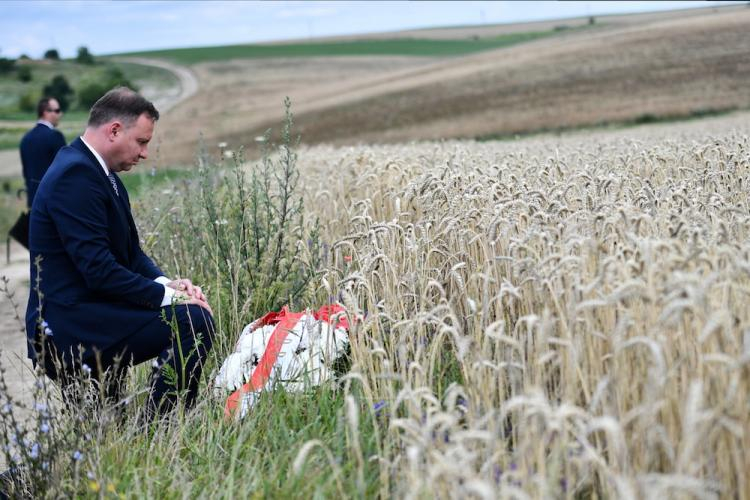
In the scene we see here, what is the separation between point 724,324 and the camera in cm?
278

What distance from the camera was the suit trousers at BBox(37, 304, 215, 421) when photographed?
4.22m

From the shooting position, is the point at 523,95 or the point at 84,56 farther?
the point at 84,56

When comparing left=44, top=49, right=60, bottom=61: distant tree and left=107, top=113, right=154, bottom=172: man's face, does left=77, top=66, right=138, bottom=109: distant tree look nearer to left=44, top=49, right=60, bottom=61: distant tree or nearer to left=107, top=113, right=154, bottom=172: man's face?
left=44, top=49, right=60, bottom=61: distant tree

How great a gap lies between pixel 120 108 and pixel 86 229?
2.13 feet

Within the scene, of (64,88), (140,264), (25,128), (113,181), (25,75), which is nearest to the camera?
(113,181)

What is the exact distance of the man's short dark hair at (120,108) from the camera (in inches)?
166

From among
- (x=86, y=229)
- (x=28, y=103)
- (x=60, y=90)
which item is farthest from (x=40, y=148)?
(x=60, y=90)

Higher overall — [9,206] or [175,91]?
[175,91]

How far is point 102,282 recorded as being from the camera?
13.5 ft

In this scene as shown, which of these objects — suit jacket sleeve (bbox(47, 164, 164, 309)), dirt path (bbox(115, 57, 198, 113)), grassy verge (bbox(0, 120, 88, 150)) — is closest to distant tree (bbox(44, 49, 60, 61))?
dirt path (bbox(115, 57, 198, 113))

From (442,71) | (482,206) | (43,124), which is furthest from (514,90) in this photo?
(482,206)

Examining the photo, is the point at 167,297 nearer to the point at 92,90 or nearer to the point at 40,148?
the point at 40,148

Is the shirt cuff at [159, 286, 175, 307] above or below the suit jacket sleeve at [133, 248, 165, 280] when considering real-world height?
below

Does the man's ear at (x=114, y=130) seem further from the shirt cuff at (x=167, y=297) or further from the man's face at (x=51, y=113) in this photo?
the man's face at (x=51, y=113)
